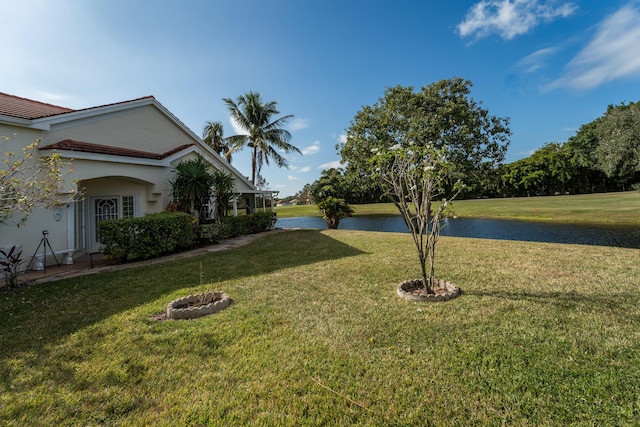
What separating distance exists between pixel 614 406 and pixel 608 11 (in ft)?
45.0

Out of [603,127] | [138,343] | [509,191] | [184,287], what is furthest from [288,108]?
[509,191]

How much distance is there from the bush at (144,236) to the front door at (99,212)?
9.66 feet

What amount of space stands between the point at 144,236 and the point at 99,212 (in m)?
3.64

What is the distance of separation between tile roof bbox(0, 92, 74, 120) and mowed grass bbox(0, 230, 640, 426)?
5.26 m

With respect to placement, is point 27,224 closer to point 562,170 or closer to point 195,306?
point 195,306

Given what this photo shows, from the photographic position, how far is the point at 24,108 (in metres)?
8.70

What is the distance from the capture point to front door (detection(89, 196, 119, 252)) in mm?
10062

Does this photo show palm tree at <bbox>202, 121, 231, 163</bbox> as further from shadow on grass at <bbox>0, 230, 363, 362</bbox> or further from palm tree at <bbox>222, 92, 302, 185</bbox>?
shadow on grass at <bbox>0, 230, 363, 362</bbox>

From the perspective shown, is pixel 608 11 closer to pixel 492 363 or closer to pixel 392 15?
pixel 392 15

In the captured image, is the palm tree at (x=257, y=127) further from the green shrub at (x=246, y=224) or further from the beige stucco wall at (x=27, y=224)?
the beige stucco wall at (x=27, y=224)

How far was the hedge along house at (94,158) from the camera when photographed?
7344 mm

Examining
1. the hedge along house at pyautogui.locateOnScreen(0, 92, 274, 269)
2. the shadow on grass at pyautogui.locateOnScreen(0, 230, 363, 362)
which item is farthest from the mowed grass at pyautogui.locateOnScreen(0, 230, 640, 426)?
the hedge along house at pyautogui.locateOnScreen(0, 92, 274, 269)

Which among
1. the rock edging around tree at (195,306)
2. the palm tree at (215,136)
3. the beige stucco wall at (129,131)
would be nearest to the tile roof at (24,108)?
the beige stucco wall at (129,131)

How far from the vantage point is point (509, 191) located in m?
52.2
